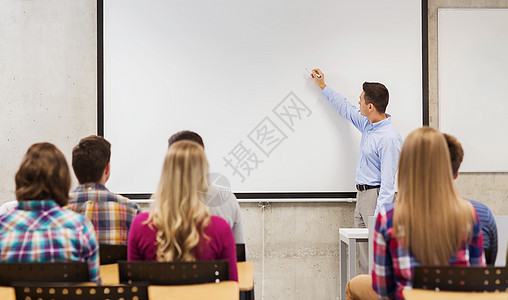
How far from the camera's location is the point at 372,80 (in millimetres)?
4500

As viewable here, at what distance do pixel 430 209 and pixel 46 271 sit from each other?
1.43 metres

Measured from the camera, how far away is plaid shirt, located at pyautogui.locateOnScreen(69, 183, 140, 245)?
Answer: 253cm

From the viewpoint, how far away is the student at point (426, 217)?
192 centimetres

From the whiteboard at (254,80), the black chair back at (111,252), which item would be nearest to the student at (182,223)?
the black chair back at (111,252)

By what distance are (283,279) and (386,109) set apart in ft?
5.71

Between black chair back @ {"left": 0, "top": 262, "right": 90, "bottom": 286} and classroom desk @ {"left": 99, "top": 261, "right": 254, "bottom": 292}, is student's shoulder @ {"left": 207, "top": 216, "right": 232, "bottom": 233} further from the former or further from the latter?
black chair back @ {"left": 0, "top": 262, "right": 90, "bottom": 286}

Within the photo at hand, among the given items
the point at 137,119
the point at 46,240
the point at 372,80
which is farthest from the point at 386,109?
the point at 46,240

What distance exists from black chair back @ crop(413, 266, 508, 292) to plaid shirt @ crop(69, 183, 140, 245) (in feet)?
4.62

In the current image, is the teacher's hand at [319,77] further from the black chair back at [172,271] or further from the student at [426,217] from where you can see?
the black chair back at [172,271]

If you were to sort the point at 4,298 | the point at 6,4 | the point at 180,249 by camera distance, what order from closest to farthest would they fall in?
1. the point at 4,298
2. the point at 180,249
3. the point at 6,4

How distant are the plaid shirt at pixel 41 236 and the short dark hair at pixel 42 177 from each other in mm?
39

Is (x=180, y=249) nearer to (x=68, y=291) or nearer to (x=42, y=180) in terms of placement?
(x=68, y=291)

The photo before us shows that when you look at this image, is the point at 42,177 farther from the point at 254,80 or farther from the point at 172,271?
the point at 254,80

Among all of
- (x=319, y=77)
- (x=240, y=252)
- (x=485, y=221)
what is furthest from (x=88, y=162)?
(x=319, y=77)
